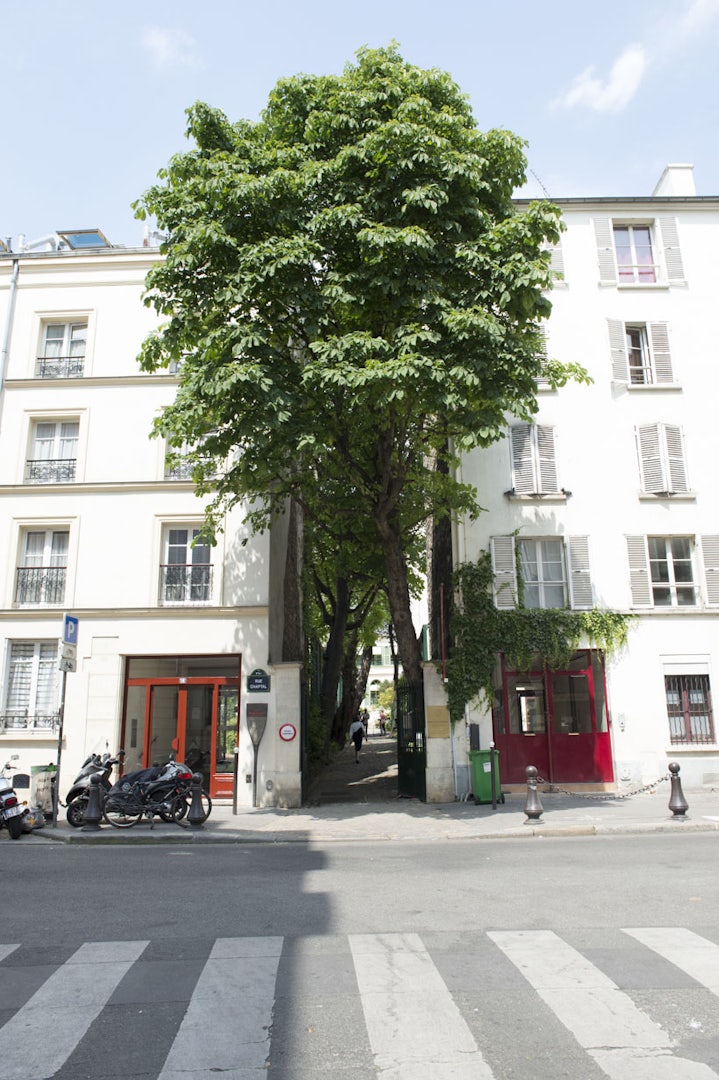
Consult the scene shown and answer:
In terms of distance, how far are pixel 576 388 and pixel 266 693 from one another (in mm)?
10442

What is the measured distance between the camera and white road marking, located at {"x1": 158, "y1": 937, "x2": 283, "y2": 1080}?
3879 mm

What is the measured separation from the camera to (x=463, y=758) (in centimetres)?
1714

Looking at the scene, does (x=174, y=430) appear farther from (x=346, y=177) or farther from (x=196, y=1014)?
(x=196, y=1014)

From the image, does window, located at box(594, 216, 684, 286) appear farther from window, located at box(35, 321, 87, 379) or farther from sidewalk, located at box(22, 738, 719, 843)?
window, located at box(35, 321, 87, 379)

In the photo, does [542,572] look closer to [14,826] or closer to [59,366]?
[14,826]

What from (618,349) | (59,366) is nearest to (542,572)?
(618,349)

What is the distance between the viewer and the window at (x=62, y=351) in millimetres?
20000

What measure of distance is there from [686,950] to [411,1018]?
2352mm

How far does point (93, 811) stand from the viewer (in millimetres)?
13578

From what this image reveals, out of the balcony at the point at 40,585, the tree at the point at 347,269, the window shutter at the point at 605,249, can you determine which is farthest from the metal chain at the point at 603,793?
the window shutter at the point at 605,249

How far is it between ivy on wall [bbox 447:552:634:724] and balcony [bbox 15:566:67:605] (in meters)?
9.07

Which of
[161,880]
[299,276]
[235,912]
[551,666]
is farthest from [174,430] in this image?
[551,666]

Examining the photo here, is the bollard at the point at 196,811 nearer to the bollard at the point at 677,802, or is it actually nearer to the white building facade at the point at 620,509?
the white building facade at the point at 620,509

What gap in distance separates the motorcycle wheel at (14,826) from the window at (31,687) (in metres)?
4.62
